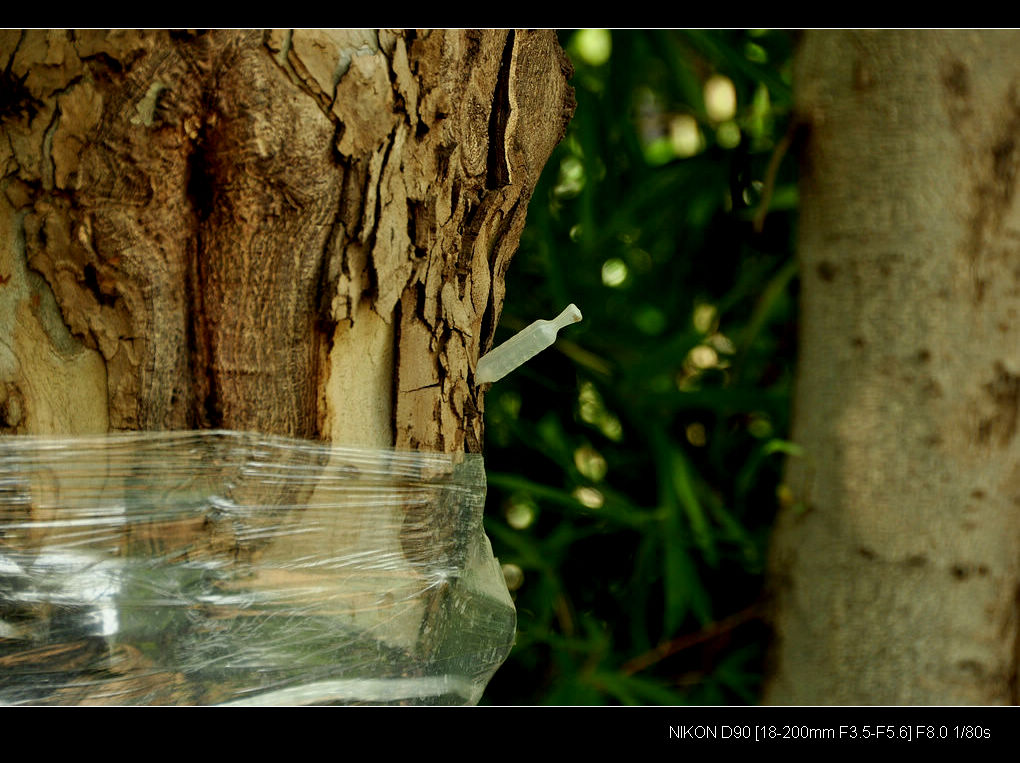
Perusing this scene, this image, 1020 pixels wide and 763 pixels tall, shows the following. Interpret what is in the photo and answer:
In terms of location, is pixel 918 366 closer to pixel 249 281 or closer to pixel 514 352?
pixel 514 352

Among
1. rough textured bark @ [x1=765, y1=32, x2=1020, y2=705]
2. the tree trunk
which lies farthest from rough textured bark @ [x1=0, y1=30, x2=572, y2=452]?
rough textured bark @ [x1=765, y1=32, x2=1020, y2=705]

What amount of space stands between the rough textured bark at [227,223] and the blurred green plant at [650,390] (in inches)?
26.6

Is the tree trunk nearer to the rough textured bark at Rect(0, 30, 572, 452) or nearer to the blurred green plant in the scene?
the rough textured bark at Rect(0, 30, 572, 452)

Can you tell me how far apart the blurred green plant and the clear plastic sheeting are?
66 centimetres

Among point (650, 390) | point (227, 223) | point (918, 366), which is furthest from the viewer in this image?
point (650, 390)

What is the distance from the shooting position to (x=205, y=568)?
0.40 metres

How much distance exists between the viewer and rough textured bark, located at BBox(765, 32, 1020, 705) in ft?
2.64

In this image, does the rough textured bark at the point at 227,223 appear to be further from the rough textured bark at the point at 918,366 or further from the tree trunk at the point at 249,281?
the rough textured bark at the point at 918,366

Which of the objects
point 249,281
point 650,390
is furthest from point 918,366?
point 249,281

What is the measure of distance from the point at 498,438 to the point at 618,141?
434mm

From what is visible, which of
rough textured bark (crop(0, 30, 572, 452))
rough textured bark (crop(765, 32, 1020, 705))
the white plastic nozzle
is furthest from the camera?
rough textured bark (crop(765, 32, 1020, 705))

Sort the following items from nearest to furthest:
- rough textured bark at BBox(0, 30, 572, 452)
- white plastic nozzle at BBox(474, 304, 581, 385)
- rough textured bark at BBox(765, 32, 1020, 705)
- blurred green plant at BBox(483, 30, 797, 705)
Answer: rough textured bark at BBox(0, 30, 572, 452) < white plastic nozzle at BBox(474, 304, 581, 385) < rough textured bark at BBox(765, 32, 1020, 705) < blurred green plant at BBox(483, 30, 797, 705)

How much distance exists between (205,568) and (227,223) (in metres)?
0.16

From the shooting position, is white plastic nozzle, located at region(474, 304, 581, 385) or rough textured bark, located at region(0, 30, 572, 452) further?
white plastic nozzle, located at region(474, 304, 581, 385)
